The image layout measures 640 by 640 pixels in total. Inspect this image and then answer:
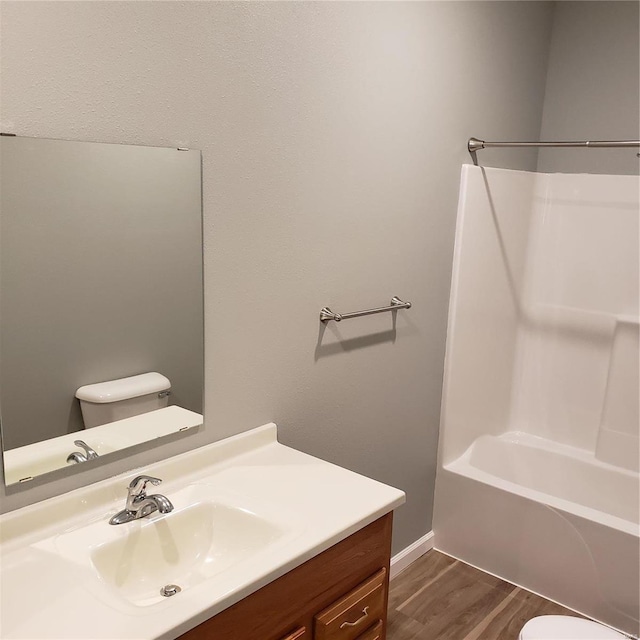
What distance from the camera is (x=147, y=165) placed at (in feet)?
4.91

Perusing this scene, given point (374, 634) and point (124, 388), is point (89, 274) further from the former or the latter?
point (374, 634)

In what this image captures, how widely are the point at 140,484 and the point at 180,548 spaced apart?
0.19 metres

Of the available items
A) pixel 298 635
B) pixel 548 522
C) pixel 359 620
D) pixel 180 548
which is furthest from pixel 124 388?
pixel 548 522

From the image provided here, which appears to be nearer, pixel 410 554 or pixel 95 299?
pixel 95 299

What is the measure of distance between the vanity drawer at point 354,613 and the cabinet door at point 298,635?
46 millimetres

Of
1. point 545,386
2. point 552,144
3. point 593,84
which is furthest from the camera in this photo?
point 545,386

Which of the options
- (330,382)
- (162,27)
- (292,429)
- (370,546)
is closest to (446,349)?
(330,382)

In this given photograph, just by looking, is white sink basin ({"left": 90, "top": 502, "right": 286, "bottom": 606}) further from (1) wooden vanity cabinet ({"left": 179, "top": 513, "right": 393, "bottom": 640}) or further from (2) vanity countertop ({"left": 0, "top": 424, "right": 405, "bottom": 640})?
(1) wooden vanity cabinet ({"left": 179, "top": 513, "right": 393, "bottom": 640})

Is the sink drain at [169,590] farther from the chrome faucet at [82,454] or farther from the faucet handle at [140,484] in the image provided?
the chrome faucet at [82,454]

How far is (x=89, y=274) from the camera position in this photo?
4.73 ft

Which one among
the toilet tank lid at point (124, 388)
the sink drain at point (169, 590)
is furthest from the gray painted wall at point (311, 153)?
the sink drain at point (169, 590)

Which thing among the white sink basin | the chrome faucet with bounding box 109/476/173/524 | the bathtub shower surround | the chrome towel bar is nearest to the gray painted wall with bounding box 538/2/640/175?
the bathtub shower surround

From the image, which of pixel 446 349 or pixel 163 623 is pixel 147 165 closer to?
pixel 163 623

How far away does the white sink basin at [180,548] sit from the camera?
1408 mm
